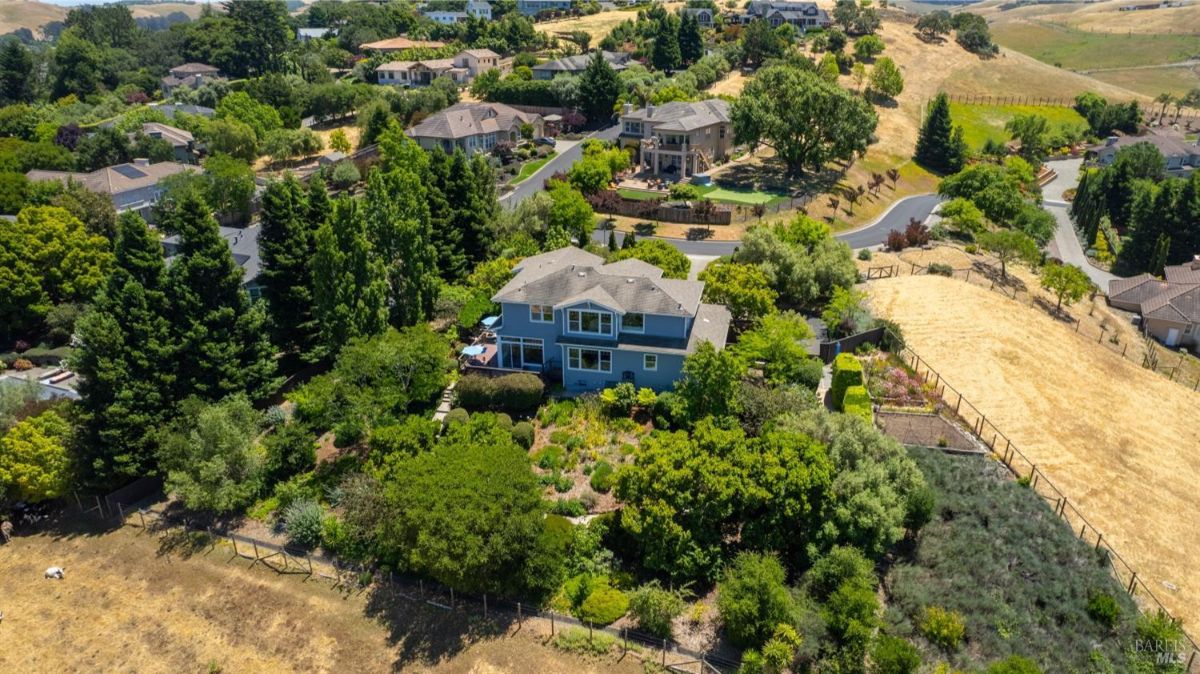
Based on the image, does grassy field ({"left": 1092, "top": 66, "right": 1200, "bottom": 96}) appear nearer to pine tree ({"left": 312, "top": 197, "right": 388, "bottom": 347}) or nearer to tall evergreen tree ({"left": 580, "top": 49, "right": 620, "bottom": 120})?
tall evergreen tree ({"left": 580, "top": 49, "right": 620, "bottom": 120})

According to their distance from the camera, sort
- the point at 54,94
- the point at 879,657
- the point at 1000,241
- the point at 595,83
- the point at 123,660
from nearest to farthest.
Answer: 1. the point at 879,657
2. the point at 123,660
3. the point at 1000,241
4. the point at 595,83
5. the point at 54,94

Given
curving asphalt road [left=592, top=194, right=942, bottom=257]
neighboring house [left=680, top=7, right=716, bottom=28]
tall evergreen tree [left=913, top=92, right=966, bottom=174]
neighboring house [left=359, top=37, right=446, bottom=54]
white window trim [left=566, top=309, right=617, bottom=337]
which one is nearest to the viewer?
white window trim [left=566, top=309, right=617, bottom=337]

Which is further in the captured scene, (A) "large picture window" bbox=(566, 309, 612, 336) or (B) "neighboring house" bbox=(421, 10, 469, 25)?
(B) "neighboring house" bbox=(421, 10, 469, 25)

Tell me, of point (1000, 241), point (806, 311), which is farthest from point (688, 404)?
point (1000, 241)

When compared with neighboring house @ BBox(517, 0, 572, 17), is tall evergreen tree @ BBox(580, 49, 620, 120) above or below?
below

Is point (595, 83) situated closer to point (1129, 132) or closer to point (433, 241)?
point (433, 241)

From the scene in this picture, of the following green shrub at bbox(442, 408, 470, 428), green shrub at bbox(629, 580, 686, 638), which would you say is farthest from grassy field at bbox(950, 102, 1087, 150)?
green shrub at bbox(629, 580, 686, 638)

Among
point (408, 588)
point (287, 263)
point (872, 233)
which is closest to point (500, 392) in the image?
point (408, 588)
